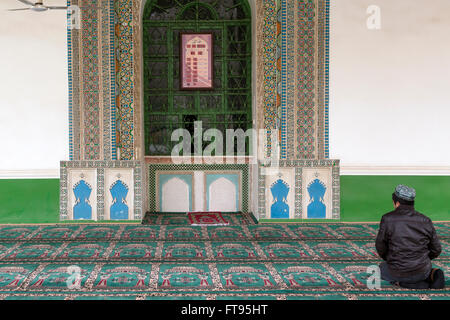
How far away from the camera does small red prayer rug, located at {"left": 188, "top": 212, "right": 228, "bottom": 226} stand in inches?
194

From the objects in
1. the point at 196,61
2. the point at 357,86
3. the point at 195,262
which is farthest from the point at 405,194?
the point at 196,61

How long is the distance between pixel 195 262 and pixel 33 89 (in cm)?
297

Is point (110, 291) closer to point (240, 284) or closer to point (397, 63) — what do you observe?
point (240, 284)

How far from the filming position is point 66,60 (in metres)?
4.81

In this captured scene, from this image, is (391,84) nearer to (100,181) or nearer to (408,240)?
(408,240)

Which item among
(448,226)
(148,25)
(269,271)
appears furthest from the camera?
(148,25)

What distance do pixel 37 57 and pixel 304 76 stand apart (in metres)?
3.12

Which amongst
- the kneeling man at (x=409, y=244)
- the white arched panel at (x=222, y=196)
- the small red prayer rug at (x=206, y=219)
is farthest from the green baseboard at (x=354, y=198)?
the kneeling man at (x=409, y=244)

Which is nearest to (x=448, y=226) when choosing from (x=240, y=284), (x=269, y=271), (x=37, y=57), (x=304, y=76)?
(x=304, y=76)

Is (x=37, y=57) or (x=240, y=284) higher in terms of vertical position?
(x=37, y=57)

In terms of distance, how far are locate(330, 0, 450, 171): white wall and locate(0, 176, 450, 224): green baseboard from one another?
231mm

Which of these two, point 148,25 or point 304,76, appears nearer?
point 304,76

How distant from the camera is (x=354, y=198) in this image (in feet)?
16.4

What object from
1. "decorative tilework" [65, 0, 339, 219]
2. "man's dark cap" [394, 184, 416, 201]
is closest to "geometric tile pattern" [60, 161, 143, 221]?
"decorative tilework" [65, 0, 339, 219]
